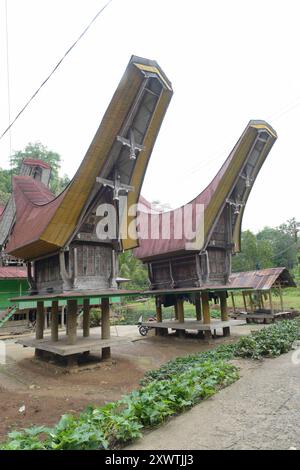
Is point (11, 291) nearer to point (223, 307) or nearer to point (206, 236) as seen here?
point (223, 307)

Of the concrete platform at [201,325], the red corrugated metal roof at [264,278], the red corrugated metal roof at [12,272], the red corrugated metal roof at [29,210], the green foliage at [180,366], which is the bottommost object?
the green foliage at [180,366]

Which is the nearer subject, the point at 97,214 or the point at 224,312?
the point at 97,214

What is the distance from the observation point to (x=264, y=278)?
21.9 metres

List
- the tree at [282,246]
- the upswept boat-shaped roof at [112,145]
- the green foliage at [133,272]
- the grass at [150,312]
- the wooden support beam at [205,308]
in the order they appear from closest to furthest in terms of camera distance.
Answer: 1. the upswept boat-shaped roof at [112,145]
2. the wooden support beam at [205,308]
3. the grass at [150,312]
4. the green foliage at [133,272]
5. the tree at [282,246]

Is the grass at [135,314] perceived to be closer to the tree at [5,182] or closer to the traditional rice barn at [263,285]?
the traditional rice barn at [263,285]

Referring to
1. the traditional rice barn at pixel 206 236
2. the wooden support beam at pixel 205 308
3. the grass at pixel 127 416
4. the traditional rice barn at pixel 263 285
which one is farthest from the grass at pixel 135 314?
the grass at pixel 127 416

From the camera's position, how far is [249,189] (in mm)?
15773

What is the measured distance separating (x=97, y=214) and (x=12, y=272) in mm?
13564

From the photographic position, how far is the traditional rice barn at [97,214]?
10.0 meters

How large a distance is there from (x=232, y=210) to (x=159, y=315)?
693 centimetres

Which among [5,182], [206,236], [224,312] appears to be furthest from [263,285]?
[5,182]

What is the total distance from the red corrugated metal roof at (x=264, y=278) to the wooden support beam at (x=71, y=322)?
11614mm
